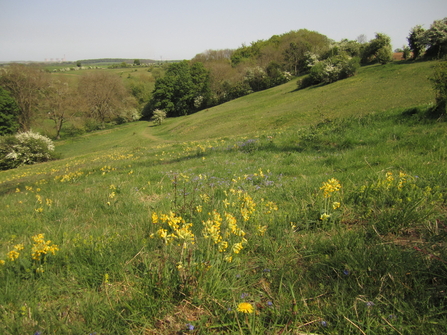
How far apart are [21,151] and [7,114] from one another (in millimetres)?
25858

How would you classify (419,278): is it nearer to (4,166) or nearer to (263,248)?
(263,248)

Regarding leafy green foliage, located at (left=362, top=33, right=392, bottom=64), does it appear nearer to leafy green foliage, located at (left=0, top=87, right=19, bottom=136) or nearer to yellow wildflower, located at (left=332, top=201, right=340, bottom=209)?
yellow wildflower, located at (left=332, top=201, right=340, bottom=209)

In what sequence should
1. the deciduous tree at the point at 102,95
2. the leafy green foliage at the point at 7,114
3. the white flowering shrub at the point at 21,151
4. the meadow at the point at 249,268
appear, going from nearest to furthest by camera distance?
the meadow at the point at 249,268, the white flowering shrub at the point at 21,151, the leafy green foliage at the point at 7,114, the deciduous tree at the point at 102,95

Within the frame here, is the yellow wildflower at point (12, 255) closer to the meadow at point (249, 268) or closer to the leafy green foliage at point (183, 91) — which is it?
the meadow at point (249, 268)

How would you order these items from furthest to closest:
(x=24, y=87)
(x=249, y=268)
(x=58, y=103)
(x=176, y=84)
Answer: (x=176, y=84) → (x=58, y=103) → (x=24, y=87) → (x=249, y=268)

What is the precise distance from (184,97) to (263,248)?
2701 inches

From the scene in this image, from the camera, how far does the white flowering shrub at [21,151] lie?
30203mm

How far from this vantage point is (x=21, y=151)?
30.4m

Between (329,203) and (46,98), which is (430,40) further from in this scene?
(46,98)

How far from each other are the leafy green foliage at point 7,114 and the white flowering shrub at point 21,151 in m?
21.6

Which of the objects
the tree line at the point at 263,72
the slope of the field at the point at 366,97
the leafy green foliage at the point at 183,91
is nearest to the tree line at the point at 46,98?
the leafy green foliage at the point at 183,91

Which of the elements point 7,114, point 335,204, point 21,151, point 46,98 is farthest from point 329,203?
point 46,98

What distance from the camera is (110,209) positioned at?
16.8ft

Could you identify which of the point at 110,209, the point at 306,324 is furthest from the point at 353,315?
the point at 110,209
